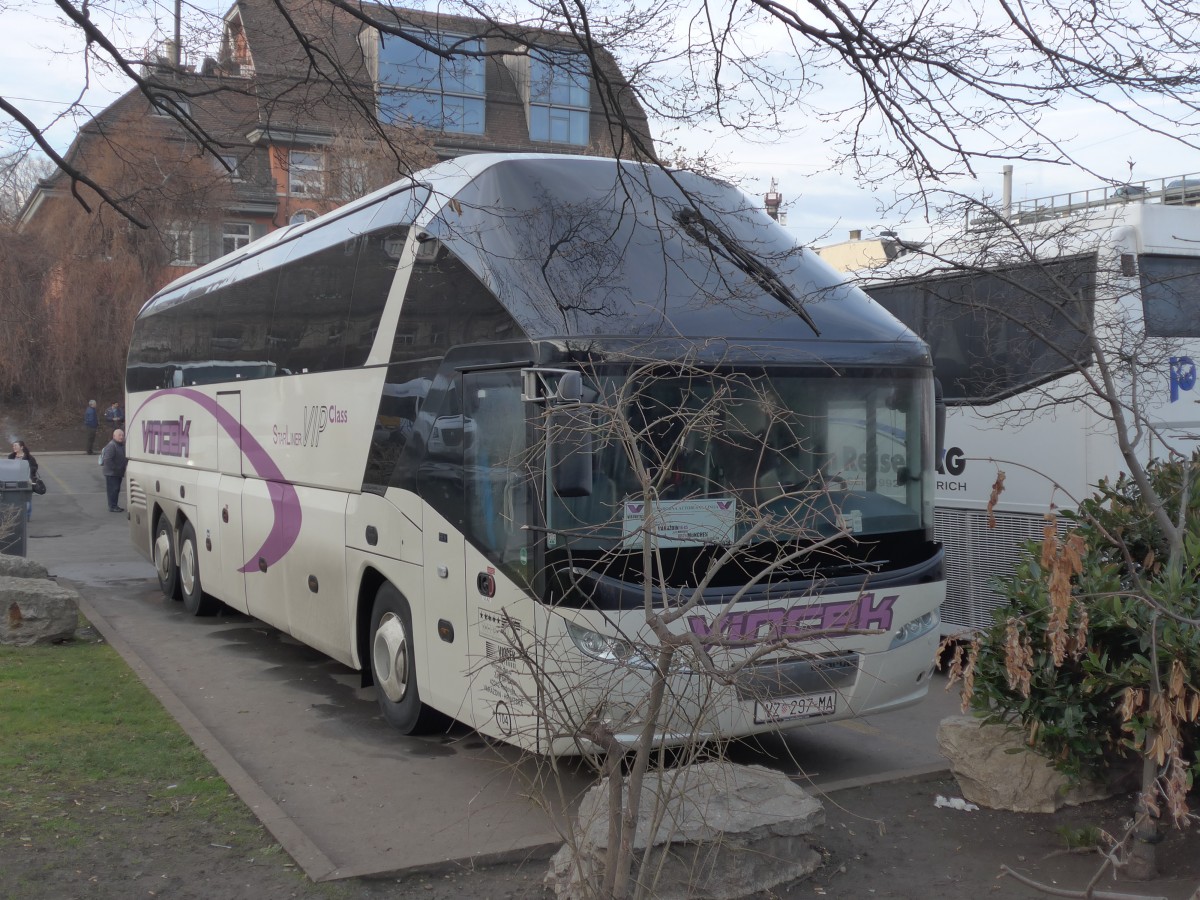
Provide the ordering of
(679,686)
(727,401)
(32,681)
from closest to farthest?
(679,686)
(727,401)
(32,681)

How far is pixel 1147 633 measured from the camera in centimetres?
524

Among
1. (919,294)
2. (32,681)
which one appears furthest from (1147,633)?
(32,681)

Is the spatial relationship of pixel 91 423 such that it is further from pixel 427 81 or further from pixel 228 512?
pixel 427 81

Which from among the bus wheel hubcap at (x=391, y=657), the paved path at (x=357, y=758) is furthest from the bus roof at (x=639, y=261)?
the bus wheel hubcap at (x=391, y=657)

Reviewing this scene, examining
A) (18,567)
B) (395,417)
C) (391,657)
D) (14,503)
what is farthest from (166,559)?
(395,417)

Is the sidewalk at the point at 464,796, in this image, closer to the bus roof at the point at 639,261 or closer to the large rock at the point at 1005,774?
the large rock at the point at 1005,774

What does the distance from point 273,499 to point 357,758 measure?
336 cm

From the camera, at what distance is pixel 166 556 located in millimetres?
14305

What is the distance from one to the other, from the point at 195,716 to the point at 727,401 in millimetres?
4872

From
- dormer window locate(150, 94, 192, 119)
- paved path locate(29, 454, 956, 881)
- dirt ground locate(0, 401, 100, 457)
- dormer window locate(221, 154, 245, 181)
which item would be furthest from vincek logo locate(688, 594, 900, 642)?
dirt ground locate(0, 401, 100, 457)

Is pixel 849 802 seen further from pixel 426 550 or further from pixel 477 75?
pixel 477 75

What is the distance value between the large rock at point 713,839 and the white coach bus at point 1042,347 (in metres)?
2.25

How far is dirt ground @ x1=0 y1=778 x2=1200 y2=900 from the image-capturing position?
5.29 metres

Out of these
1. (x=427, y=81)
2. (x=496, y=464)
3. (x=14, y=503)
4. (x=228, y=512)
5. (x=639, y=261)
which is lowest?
(x=14, y=503)
